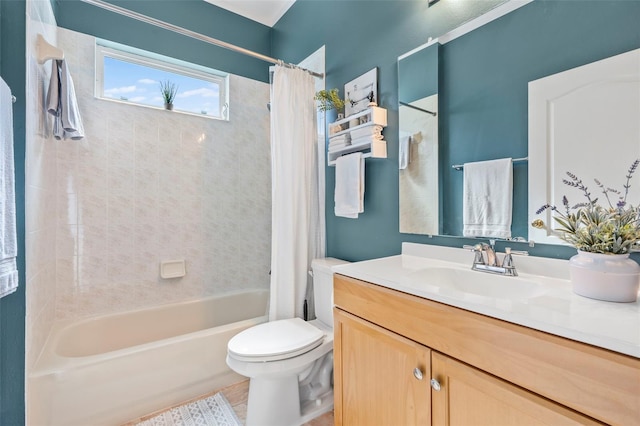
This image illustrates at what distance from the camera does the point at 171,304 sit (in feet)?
7.60

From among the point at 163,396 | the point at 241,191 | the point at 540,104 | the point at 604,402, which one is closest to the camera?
the point at 604,402

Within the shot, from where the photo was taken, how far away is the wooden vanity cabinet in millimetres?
580

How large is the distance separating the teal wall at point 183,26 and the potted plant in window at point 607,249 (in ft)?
8.62

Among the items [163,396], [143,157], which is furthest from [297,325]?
[143,157]

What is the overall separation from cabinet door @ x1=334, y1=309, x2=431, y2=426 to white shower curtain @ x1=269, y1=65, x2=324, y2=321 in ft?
2.32

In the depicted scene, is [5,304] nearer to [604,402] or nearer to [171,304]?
[171,304]

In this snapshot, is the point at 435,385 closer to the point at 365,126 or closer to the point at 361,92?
the point at 365,126

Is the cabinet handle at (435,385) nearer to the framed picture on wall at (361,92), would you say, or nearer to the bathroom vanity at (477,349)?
the bathroom vanity at (477,349)

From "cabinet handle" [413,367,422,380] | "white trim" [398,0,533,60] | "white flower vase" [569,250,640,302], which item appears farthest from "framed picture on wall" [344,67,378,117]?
"cabinet handle" [413,367,422,380]

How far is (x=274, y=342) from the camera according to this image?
4.76 feet

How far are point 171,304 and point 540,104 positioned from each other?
2.59m

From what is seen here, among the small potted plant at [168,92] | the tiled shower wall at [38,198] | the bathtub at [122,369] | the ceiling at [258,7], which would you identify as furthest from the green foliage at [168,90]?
the bathtub at [122,369]

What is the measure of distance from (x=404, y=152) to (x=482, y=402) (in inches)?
45.1

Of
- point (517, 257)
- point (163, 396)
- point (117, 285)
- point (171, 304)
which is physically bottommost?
point (163, 396)
